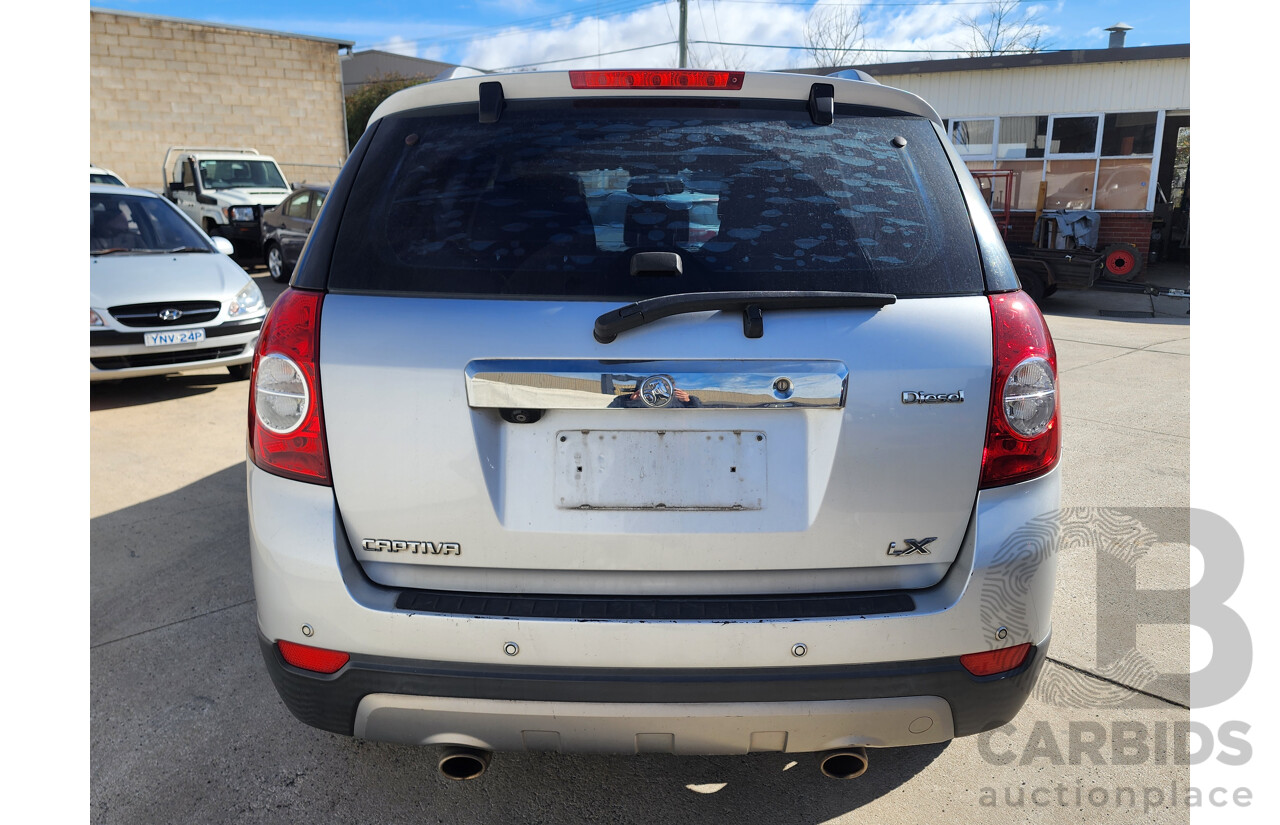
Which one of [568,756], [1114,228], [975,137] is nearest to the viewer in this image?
[568,756]

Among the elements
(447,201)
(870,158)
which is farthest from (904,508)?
(447,201)

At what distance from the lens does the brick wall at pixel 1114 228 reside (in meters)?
16.2

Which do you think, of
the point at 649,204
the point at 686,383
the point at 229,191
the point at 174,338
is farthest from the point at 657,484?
the point at 229,191

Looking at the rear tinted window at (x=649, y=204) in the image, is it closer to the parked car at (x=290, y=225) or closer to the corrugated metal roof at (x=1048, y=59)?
the parked car at (x=290, y=225)

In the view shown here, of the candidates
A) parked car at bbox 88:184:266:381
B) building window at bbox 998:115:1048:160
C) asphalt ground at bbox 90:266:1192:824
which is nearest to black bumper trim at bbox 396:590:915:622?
asphalt ground at bbox 90:266:1192:824

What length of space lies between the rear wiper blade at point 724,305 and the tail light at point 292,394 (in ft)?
2.05

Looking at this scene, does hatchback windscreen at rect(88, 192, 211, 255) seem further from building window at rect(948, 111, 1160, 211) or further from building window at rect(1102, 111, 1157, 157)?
building window at rect(1102, 111, 1157, 157)

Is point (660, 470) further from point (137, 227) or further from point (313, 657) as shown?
point (137, 227)

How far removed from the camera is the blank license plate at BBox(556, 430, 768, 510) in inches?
69.4

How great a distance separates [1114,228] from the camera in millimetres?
16516

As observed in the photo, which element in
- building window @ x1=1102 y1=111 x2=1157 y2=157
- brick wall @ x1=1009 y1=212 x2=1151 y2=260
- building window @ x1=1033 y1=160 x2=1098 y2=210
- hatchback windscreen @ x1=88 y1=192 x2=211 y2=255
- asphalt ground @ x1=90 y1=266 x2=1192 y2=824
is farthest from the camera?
building window @ x1=1033 y1=160 x2=1098 y2=210

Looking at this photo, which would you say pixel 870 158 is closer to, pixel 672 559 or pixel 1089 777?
pixel 672 559

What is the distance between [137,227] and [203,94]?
712 inches

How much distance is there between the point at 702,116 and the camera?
80.1 inches
